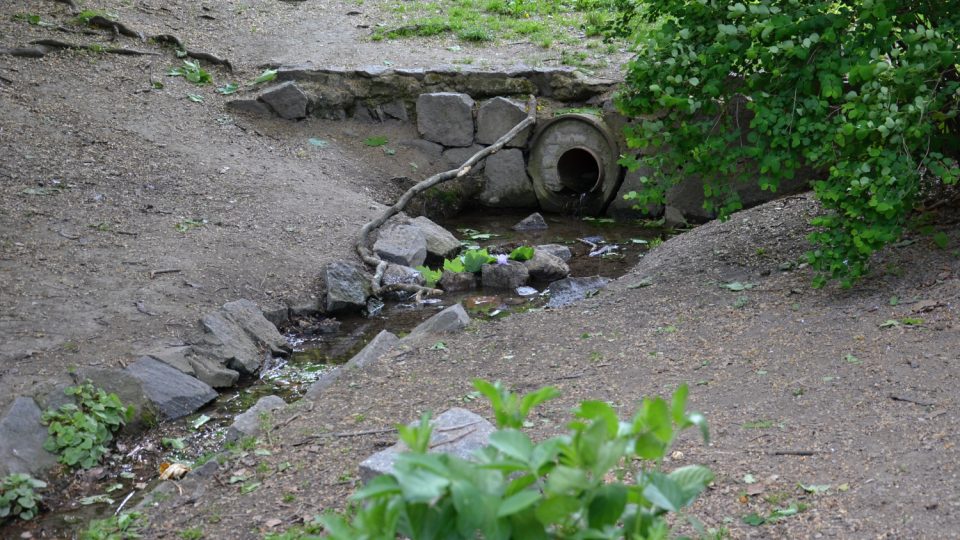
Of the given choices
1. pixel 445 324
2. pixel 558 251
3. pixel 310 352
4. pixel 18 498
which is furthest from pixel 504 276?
pixel 18 498

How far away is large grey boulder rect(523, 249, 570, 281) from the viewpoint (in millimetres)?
8812

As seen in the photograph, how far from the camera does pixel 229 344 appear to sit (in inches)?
266

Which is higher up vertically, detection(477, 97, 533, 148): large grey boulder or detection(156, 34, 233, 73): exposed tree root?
detection(156, 34, 233, 73): exposed tree root

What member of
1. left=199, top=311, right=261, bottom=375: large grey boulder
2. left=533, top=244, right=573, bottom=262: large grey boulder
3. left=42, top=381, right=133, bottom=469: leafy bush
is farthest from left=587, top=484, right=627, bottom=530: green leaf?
left=533, top=244, right=573, bottom=262: large grey boulder

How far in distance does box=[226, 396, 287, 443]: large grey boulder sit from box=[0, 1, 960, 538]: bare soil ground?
0.93ft

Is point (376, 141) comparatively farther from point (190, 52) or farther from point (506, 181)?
point (190, 52)

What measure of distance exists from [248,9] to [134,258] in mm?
7548

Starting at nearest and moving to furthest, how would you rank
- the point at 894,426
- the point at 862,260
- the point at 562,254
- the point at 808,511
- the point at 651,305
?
the point at 808,511 < the point at 894,426 < the point at 862,260 < the point at 651,305 < the point at 562,254

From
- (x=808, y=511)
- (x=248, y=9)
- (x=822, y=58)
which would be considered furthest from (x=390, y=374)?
(x=248, y=9)

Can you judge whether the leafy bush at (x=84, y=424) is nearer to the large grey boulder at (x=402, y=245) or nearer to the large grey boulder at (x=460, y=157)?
the large grey boulder at (x=402, y=245)

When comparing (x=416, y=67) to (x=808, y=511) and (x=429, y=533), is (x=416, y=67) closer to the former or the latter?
(x=808, y=511)

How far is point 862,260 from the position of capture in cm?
547

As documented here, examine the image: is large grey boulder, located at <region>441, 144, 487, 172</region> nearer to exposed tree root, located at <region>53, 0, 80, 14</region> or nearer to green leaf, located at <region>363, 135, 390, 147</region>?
green leaf, located at <region>363, 135, 390, 147</region>

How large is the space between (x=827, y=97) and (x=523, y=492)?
15.4 feet
